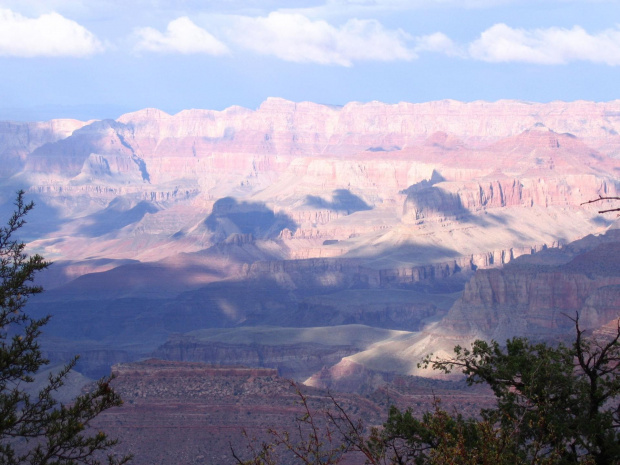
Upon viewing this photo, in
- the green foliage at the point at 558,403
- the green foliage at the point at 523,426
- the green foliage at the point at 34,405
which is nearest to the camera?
the green foliage at the point at 523,426

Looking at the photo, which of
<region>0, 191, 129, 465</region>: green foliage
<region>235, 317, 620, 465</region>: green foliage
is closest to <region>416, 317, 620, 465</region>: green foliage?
<region>235, 317, 620, 465</region>: green foliage

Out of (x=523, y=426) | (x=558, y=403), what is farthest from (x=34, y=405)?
(x=558, y=403)

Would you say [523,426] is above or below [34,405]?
below

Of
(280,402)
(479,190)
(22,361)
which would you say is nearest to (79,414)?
(22,361)

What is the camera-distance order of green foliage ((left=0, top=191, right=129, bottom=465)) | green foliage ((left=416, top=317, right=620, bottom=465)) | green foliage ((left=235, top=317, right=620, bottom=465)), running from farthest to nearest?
green foliage ((left=416, top=317, right=620, bottom=465)), green foliage ((left=0, top=191, right=129, bottom=465)), green foliage ((left=235, top=317, right=620, bottom=465))

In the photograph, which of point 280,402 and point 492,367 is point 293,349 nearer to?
point 280,402

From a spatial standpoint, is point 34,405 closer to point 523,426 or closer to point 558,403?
point 523,426

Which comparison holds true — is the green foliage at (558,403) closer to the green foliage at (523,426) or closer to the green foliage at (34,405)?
the green foliage at (523,426)

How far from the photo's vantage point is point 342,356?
90.8 m

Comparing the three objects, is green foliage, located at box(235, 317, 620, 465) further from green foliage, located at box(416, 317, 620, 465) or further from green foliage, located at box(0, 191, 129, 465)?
green foliage, located at box(0, 191, 129, 465)

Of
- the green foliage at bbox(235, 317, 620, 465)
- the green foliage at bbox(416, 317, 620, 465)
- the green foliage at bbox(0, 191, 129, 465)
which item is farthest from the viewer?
the green foliage at bbox(416, 317, 620, 465)

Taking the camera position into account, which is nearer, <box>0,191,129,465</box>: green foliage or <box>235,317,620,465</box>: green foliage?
<box>235,317,620,465</box>: green foliage

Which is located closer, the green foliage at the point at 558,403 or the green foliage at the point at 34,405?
the green foliage at the point at 34,405

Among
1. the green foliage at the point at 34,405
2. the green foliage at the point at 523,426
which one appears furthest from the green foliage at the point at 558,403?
the green foliage at the point at 34,405
